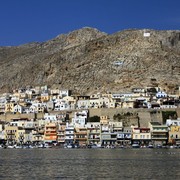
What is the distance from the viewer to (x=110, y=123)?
11044 cm

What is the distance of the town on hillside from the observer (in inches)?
4193

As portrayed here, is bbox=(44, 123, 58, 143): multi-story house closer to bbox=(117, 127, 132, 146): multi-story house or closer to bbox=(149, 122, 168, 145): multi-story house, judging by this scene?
bbox=(117, 127, 132, 146): multi-story house

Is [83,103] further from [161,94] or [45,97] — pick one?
[161,94]

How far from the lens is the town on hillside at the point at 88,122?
106500 mm

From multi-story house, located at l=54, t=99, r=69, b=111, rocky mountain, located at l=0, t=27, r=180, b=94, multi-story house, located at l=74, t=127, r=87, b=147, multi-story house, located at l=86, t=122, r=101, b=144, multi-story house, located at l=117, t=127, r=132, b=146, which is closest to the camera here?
multi-story house, located at l=117, t=127, r=132, b=146

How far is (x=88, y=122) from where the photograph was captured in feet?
377

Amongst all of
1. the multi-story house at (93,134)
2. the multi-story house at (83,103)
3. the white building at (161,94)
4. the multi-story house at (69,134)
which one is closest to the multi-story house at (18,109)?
the multi-story house at (83,103)

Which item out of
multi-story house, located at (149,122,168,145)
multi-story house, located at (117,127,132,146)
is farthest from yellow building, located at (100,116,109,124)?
multi-story house, located at (149,122,168,145)

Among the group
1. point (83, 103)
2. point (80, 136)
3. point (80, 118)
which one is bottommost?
point (80, 136)

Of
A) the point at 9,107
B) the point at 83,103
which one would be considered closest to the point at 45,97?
the point at 9,107

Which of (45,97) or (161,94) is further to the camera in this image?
(45,97)

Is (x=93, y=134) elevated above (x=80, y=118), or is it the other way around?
(x=80, y=118)

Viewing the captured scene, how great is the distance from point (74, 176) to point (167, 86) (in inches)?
4091

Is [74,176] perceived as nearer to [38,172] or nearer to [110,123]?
[38,172]
